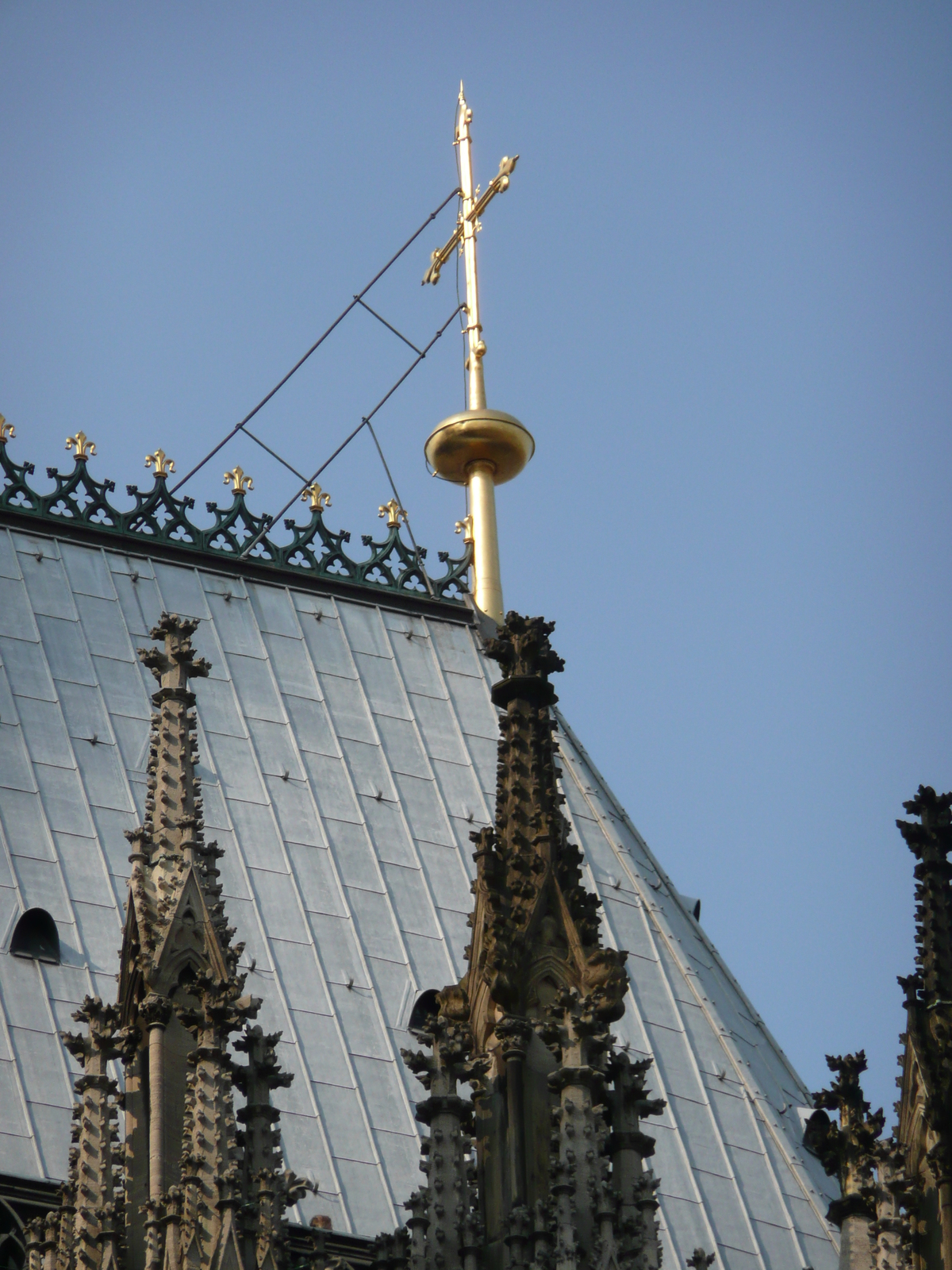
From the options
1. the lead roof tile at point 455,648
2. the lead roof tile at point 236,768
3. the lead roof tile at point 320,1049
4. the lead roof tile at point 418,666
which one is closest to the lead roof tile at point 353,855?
the lead roof tile at point 236,768

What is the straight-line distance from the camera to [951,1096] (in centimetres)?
2333

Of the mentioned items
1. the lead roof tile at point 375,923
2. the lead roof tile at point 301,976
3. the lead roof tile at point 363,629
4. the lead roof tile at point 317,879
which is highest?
the lead roof tile at point 363,629

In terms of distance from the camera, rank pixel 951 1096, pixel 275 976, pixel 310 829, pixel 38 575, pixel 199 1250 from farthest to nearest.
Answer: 1. pixel 38 575
2. pixel 310 829
3. pixel 275 976
4. pixel 951 1096
5. pixel 199 1250

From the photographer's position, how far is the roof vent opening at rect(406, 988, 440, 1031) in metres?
32.2

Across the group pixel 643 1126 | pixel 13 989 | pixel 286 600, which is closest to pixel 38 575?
pixel 286 600

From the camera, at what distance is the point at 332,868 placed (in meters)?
34.2

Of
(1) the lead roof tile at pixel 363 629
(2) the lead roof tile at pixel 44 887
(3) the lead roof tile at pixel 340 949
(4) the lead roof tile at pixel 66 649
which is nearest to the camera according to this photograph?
(2) the lead roof tile at pixel 44 887

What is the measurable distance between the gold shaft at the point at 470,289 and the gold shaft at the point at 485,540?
4.03ft

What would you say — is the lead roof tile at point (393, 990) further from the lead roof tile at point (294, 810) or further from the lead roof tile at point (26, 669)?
the lead roof tile at point (26, 669)

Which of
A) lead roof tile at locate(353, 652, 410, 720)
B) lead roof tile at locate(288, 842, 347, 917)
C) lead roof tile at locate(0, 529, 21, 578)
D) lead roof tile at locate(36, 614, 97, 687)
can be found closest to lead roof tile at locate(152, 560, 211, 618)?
lead roof tile at locate(36, 614, 97, 687)

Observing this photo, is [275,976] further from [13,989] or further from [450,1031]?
[450,1031]

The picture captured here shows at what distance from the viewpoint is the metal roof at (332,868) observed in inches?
1202

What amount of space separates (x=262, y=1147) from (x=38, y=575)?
17.5 meters

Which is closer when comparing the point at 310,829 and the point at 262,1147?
the point at 262,1147
